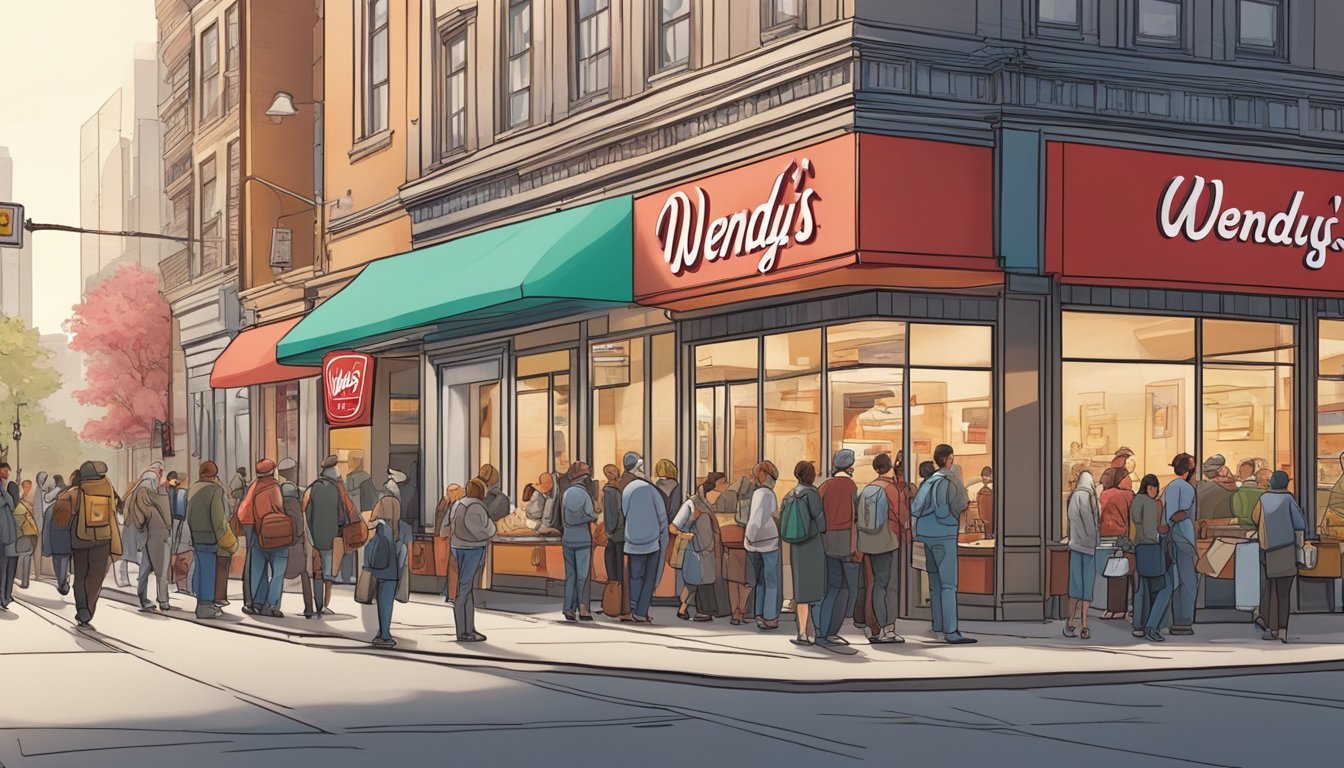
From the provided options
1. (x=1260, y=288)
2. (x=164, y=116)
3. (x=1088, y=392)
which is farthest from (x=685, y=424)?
(x=164, y=116)

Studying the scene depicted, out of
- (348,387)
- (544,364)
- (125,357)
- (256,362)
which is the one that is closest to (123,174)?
(125,357)

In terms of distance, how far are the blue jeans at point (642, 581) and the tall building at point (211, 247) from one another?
23.0 meters

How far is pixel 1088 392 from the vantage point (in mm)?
20750

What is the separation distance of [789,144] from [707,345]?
3721 mm

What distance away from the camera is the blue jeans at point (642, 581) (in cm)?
2036

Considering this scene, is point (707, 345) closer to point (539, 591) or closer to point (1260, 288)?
point (539, 591)

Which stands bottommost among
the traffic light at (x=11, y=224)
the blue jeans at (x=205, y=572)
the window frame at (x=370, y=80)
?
the blue jeans at (x=205, y=572)

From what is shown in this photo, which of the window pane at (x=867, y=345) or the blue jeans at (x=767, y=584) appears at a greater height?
the window pane at (x=867, y=345)

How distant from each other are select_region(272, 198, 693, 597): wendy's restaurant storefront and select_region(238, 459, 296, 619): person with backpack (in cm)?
235

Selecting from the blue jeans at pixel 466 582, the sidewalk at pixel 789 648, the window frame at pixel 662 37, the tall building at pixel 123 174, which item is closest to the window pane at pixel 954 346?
the sidewalk at pixel 789 648

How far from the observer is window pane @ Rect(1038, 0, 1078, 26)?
2053cm

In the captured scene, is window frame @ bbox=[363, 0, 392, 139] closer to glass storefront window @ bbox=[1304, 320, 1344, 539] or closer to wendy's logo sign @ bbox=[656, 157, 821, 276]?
wendy's logo sign @ bbox=[656, 157, 821, 276]

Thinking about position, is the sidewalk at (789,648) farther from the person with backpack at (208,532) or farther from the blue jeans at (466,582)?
the person with backpack at (208,532)

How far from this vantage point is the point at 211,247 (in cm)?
4825
